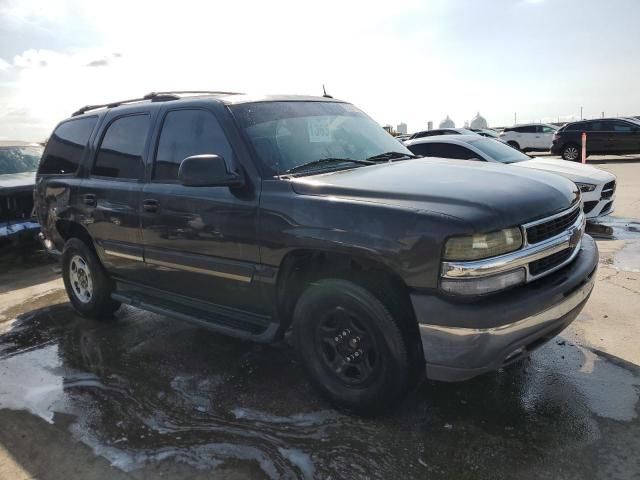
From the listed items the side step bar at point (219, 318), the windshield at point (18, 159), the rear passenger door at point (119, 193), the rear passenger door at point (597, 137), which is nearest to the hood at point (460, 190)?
the side step bar at point (219, 318)

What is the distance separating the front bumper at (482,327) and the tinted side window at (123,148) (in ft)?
8.80

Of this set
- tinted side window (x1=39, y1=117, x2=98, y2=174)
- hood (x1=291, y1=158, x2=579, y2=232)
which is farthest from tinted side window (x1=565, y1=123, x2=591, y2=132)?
tinted side window (x1=39, y1=117, x2=98, y2=174)

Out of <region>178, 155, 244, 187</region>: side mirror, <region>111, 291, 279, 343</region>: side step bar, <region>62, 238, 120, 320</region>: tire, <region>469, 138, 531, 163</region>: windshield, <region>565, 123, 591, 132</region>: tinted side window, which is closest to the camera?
<region>178, 155, 244, 187</region>: side mirror

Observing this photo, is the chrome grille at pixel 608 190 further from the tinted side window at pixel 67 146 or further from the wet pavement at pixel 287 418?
the tinted side window at pixel 67 146

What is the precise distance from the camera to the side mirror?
329 cm

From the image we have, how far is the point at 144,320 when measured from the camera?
518 cm

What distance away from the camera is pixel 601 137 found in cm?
1952

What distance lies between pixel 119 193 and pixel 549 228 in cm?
323

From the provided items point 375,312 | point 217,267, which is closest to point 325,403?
point 375,312

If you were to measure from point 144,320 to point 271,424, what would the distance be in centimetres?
245

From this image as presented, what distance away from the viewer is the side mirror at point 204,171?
10.8 feet

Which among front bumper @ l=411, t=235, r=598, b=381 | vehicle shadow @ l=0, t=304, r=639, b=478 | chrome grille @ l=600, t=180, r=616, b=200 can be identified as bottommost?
vehicle shadow @ l=0, t=304, r=639, b=478

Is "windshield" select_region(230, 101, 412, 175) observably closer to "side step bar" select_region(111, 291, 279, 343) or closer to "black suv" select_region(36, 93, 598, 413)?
"black suv" select_region(36, 93, 598, 413)

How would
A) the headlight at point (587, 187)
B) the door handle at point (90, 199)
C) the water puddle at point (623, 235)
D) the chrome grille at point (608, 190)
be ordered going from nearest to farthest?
the door handle at point (90, 199), the water puddle at point (623, 235), the headlight at point (587, 187), the chrome grille at point (608, 190)
